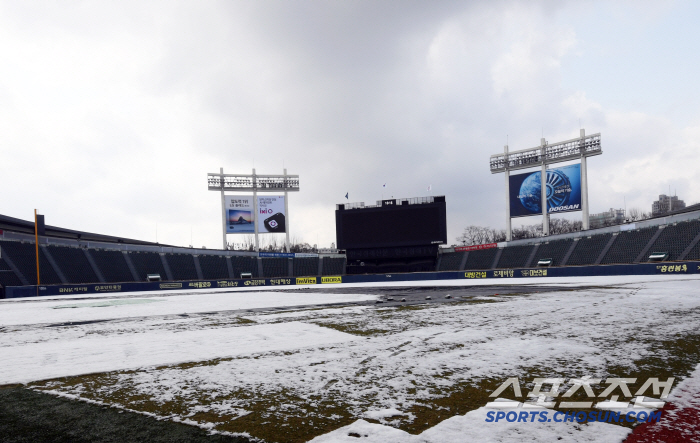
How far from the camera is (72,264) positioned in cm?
4206

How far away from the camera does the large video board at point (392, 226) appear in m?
49.9

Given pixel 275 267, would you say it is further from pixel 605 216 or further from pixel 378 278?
pixel 605 216

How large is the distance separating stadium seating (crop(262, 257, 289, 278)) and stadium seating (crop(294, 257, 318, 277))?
156 centimetres

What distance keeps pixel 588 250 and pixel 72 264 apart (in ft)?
196

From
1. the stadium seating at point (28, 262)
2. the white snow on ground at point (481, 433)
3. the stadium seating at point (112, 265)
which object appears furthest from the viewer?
the stadium seating at point (112, 265)

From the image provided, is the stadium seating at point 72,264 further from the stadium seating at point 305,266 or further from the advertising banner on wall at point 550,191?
the advertising banner on wall at point 550,191

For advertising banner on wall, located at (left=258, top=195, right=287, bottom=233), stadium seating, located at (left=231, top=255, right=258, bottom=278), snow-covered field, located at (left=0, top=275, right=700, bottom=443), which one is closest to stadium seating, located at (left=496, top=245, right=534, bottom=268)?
advertising banner on wall, located at (left=258, top=195, right=287, bottom=233)

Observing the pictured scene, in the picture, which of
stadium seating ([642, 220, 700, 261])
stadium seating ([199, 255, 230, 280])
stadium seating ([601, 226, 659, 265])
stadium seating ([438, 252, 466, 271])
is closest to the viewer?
stadium seating ([642, 220, 700, 261])

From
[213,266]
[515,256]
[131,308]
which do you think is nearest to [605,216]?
[515,256]

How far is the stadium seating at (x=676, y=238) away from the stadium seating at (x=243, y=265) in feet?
157

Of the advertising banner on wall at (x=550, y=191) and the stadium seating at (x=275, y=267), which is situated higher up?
the advertising banner on wall at (x=550, y=191)

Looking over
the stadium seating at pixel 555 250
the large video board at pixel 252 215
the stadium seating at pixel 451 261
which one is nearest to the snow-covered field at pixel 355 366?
the stadium seating at pixel 555 250

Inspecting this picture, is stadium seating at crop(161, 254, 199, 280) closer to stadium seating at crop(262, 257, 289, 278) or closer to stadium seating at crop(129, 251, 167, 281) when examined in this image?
stadium seating at crop(129, 251, 167, 281)

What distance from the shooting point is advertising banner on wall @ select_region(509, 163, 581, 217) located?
47.2 metres
